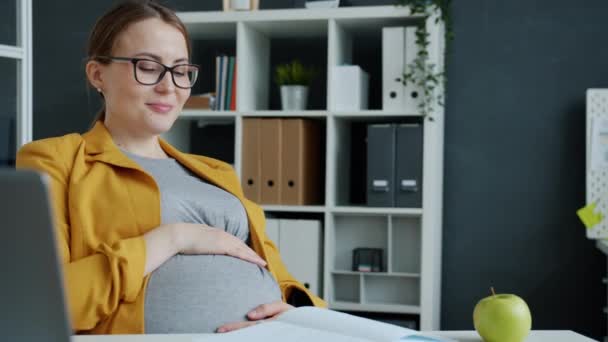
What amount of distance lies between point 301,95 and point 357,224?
634mm

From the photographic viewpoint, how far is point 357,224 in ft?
10.8

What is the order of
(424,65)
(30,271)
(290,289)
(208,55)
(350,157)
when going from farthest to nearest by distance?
(208,55), (350,157), (424,65), (290,289), (30,271)

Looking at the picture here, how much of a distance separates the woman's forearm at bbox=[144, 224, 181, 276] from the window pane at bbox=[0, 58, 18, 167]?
5.75ft

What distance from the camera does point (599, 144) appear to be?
3.26 meters

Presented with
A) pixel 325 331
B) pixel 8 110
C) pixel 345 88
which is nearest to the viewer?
pixel 325 331

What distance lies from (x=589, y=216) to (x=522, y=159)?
1.36 ft

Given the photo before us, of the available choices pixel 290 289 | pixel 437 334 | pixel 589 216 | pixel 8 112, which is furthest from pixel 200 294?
pixel 589 216

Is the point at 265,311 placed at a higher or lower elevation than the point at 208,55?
lower

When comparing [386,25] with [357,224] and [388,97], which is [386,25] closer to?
[388,97]

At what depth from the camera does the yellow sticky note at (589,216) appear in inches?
127

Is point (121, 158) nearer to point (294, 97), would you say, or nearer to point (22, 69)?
point (22, 69)

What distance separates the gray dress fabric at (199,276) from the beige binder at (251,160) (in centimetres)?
153

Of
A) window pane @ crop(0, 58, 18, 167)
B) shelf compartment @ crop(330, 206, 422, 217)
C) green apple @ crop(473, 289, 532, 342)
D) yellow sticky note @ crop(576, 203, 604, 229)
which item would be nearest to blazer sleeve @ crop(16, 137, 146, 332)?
green apple @ crop(473, 289, 532, 342)

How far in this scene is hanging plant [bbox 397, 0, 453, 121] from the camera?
9.89 feet
